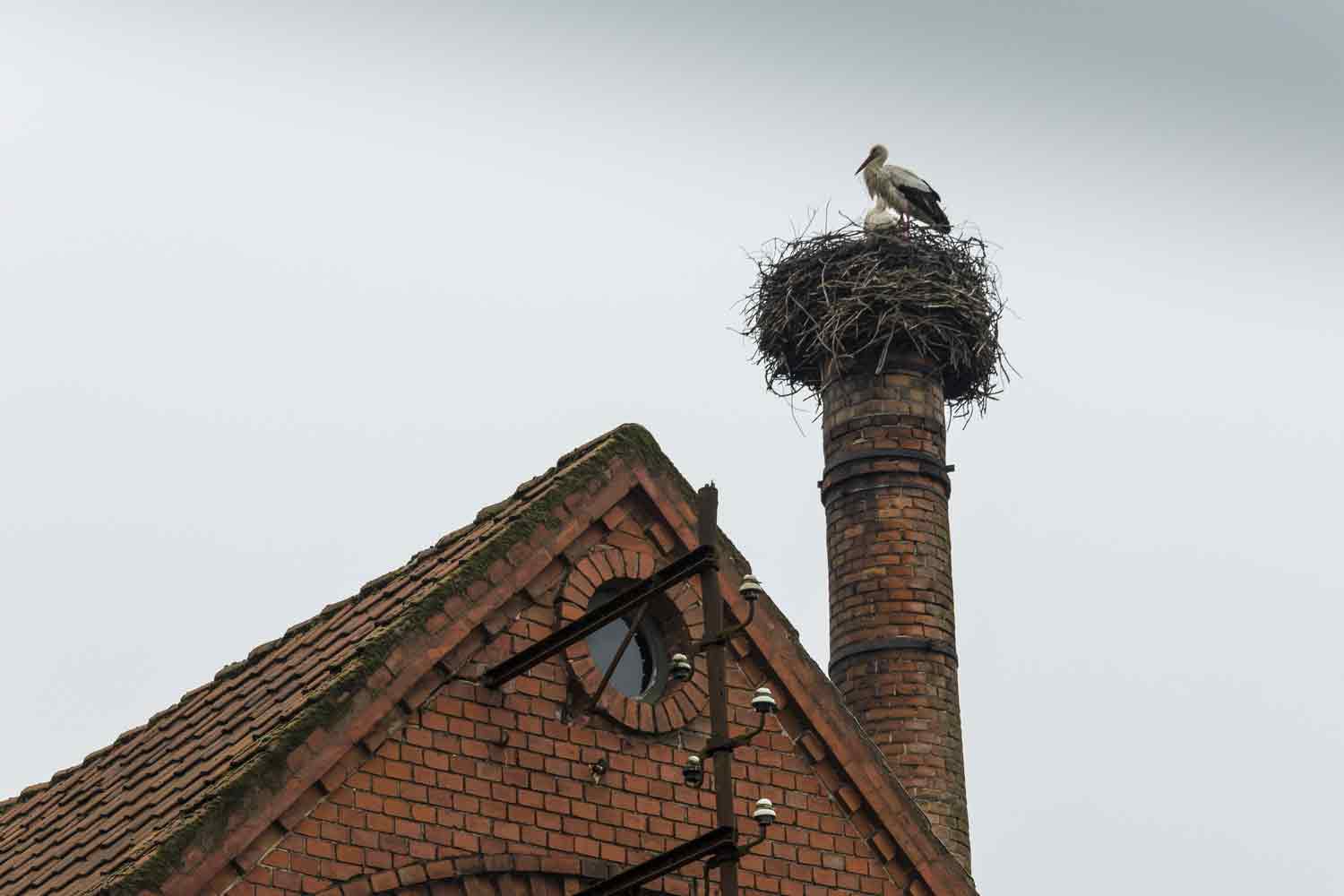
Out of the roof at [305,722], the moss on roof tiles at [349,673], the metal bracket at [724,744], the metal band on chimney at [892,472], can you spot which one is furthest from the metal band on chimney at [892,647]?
the metal bracket at [724,744]

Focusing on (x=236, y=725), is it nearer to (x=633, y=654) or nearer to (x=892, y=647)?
(x=633, y=654)

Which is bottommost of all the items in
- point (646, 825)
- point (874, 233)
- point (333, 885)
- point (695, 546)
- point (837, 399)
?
point (333, 885)

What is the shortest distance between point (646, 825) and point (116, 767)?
2.86 metres

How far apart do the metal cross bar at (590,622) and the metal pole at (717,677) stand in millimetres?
124

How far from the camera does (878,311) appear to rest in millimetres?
22375

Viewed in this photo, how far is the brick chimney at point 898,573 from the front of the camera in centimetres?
2053

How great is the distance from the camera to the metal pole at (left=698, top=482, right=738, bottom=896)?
34.8 ft

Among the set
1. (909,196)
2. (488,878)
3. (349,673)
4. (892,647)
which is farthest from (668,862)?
(909,196)

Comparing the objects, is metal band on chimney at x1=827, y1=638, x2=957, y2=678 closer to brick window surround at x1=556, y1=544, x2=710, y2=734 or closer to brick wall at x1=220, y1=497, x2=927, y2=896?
brick wall at x1=220, y1=497, x2=927, y2=896

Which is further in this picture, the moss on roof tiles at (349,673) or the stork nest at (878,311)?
the stork nest at (878,311)

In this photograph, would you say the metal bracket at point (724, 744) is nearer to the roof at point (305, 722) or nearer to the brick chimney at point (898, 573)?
the roof at point (305, 722)

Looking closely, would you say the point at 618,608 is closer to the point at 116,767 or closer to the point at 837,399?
the point at 116,767

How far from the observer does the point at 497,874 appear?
11.4m

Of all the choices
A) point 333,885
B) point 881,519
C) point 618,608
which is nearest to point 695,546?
point 618,608
